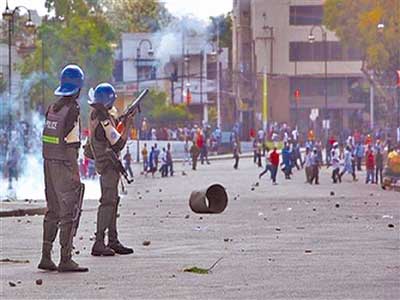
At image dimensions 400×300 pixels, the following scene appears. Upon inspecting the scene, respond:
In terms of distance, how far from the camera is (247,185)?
4803 centimetres

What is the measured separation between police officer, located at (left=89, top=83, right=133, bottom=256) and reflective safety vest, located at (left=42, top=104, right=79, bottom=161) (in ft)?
4.85

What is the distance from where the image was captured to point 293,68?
105000mm

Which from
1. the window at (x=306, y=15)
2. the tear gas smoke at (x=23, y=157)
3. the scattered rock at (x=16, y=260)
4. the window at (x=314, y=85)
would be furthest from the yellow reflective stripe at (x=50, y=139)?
the window at (x=314, y=85)

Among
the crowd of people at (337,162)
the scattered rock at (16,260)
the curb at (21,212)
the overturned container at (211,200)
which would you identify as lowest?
the crowd of people at (337,162)

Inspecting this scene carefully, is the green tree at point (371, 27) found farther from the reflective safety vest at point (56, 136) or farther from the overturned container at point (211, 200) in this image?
the reflective safety vest at point (56, 136)

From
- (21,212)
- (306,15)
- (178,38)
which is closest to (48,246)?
(21,212)

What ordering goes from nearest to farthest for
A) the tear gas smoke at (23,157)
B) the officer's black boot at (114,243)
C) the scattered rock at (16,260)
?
the scattered rock at (16,260) < the officer's black boot at (114,243) < the tear gas smoke at (23,157)

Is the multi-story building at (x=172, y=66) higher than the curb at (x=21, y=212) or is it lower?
higher

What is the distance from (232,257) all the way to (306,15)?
288 feet

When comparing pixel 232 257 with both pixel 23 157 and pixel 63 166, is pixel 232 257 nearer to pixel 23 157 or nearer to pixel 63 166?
pixel 63 166

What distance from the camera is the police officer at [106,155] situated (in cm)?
A: 1526

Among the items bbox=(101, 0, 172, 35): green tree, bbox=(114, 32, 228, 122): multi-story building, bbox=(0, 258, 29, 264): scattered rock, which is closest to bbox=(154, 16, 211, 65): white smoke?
bbox=(114, 32, 228, 122): multi-story building

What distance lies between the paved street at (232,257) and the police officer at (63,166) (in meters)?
0.28

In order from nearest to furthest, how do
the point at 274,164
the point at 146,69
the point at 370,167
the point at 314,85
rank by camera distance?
the point at 370,167 → the point at 274,164 → the point at 146,69 → the point at 314,85
